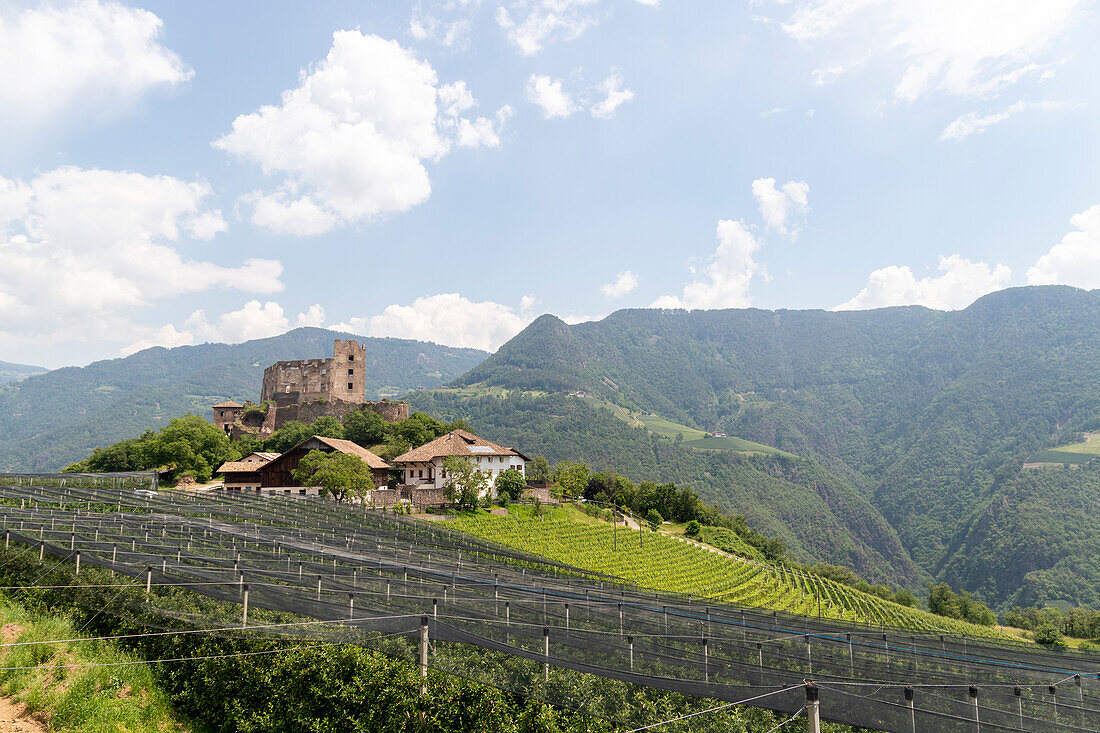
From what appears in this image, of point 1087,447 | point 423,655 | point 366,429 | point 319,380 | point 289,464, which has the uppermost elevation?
point 319,380

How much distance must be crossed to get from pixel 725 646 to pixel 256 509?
23.7 metres

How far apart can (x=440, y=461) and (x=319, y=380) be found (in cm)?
3513

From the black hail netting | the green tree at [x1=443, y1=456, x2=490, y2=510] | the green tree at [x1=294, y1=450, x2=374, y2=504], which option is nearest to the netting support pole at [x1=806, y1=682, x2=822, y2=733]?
the black hail netting

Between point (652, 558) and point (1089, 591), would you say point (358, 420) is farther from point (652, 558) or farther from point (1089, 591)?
point (1089, 591)

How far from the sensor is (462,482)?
151 ft

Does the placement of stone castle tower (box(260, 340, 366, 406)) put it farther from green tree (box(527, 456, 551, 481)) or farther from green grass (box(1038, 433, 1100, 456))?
green grass (box(1038, 433, 1100, 456))

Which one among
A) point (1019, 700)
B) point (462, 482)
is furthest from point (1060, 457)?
point (1019, 700)

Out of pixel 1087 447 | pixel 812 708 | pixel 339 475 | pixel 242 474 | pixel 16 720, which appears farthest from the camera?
pixel 1087 447

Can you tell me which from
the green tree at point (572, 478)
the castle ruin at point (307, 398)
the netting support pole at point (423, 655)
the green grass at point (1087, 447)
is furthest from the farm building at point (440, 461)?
the green grass at point (1087, 447)

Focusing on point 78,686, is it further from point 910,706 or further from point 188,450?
point 188,450

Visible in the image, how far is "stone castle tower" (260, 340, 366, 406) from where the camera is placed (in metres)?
77.9

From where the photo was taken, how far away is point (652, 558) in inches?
1750

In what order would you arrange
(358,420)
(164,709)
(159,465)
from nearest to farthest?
(164,709)
(159,465)
(358,420)

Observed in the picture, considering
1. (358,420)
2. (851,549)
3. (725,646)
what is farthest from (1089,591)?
(725,646)
